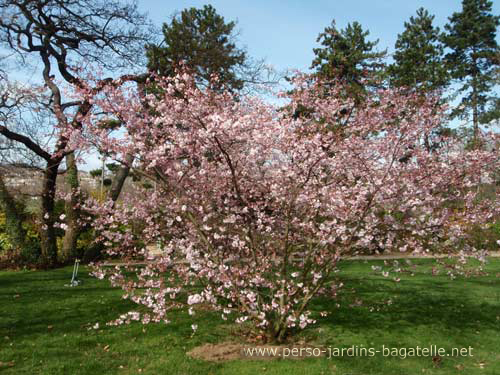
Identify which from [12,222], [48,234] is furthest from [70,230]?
[12,222]

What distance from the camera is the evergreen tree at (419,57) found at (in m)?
22.6

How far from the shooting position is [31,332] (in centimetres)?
549

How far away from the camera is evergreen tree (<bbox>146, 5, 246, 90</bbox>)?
40.8 ft

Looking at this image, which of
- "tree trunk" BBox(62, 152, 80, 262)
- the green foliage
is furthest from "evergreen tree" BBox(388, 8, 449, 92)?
"tree trunk" BBox(62, 152, 80, 262)

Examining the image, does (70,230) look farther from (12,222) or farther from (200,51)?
(200,51)

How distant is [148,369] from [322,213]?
250cm

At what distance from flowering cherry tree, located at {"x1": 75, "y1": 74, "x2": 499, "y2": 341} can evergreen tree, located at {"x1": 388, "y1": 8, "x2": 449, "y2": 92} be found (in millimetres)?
18315

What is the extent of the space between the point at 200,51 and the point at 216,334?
9653 mm

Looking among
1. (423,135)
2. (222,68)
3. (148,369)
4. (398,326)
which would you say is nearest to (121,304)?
(148,369)

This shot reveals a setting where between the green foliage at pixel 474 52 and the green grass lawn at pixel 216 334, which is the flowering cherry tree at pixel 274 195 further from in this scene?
the green foliage at pixel 474 52

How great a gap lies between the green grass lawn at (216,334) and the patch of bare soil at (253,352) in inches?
5.3

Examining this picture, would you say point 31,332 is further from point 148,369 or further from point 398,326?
point 398,326

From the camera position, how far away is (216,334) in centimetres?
534

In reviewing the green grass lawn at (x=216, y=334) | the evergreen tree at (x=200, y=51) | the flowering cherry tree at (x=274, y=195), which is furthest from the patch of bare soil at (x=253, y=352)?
the evergreen tree at (x=200, y=51)
